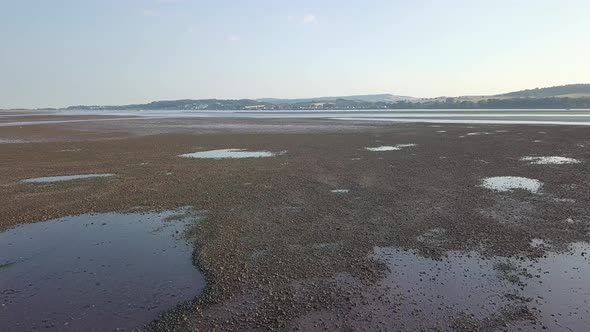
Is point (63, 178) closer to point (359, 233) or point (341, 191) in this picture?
point (341, 191)

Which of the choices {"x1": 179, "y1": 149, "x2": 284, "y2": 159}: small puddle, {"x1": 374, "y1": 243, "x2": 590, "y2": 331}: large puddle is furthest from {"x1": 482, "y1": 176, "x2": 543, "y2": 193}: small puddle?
{"x1": 179, "y1": 149, "x2": 284, "y2": 159}: small puddle

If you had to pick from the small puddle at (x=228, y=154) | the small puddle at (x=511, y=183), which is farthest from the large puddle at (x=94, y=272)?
the small puddle at (x=228, y=154)

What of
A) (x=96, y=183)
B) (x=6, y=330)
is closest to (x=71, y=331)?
(x=6, y=330)

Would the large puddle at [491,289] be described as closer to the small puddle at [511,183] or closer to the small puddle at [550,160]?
the small puddle at [511,183]

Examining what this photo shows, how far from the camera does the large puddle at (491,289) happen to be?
28.2ft

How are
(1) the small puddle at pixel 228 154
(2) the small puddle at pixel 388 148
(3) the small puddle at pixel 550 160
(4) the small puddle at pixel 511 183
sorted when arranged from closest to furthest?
(4) the small puddle at pixel 511 183
(3) the small puddle at pixel 550 160
(1) the small puddle at pixel 228 154
(2) the small puddle at pixel 388 148

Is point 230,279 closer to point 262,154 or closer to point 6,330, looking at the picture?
point 6,330

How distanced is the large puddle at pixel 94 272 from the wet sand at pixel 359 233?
718 millimetres

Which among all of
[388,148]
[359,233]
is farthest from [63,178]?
[388,148]

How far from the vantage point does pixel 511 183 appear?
21.7 meters

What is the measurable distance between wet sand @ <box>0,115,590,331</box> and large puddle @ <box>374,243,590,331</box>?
0.14ft

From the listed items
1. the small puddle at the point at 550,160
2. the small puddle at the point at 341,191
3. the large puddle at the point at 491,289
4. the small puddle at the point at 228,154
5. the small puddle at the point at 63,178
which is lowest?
the large puddle at the point at 491,289

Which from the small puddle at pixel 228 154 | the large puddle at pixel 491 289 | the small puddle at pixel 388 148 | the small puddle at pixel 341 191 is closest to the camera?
the large puddle at pixel 491 289

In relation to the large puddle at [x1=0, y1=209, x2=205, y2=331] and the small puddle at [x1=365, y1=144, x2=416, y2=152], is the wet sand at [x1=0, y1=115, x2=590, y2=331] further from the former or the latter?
the small puddle at [x1=365, y1=144, x2=416, y2=152]
